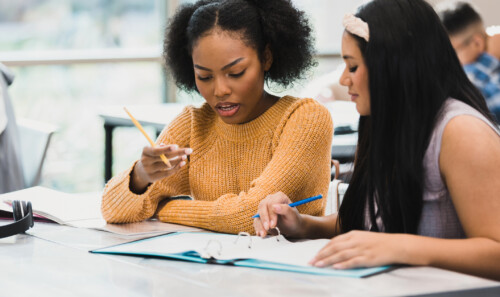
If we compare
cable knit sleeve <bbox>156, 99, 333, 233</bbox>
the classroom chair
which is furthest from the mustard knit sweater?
the classroom chair

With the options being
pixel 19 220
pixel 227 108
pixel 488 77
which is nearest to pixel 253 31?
pixel 227 108

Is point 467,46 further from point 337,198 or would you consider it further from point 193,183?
point 193,183

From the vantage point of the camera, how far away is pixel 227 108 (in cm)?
160

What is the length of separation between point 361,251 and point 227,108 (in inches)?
25.2

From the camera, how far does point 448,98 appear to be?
125 cm

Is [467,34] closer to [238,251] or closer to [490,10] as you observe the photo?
[490,10]

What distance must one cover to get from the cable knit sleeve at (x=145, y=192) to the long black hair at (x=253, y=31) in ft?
0.44

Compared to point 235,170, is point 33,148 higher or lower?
lower

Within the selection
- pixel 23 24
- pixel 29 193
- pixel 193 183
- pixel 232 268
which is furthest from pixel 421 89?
pixel 23 24

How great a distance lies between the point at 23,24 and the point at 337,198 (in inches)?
125

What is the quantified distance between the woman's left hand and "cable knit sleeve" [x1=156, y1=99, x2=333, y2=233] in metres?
0.43

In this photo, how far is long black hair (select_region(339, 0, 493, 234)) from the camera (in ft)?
3.99

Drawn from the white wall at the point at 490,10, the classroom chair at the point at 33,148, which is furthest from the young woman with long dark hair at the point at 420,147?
the white wall at the point at 490,10

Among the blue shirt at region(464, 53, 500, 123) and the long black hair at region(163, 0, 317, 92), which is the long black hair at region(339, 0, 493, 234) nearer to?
the long black hair at region(163, 0, 317, 92)
